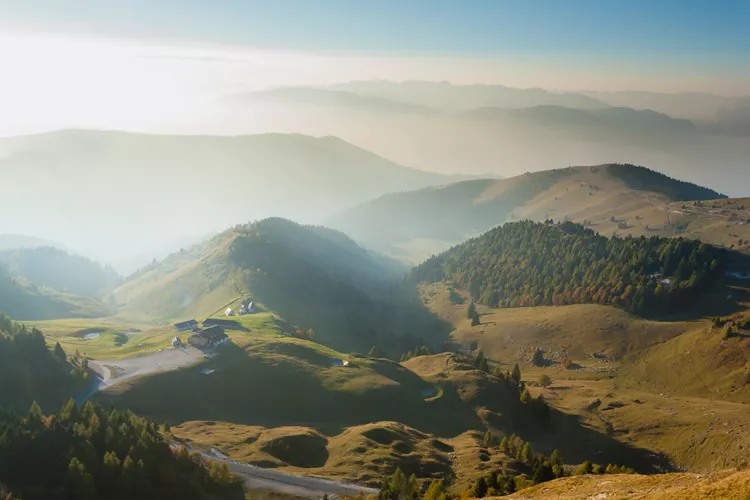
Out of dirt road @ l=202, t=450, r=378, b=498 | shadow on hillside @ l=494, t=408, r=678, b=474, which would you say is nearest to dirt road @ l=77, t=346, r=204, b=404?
dirt road @ l=202, t=450, r=378, b=498

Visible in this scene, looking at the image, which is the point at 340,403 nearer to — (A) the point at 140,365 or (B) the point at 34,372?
(A) the point at 140,365

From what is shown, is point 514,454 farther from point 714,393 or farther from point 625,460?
point 714,393

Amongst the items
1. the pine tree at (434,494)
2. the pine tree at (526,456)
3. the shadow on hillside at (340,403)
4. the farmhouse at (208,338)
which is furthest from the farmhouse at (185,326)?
the pine tree at (434,494)

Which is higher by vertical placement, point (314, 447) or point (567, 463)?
point (314, 447)

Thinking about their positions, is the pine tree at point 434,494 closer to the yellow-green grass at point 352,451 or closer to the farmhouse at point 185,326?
the yellow-green grass at point 352,451

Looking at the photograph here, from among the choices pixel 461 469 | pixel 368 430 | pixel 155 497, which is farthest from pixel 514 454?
pixel 155 497

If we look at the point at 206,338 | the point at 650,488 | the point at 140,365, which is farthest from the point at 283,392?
the point at 650,488
